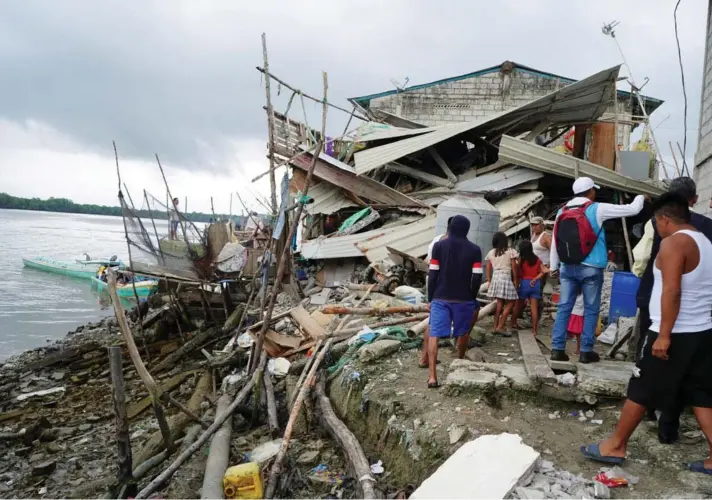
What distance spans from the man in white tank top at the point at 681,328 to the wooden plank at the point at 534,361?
1061mm

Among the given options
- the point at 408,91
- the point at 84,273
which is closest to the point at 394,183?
the point at 408,91

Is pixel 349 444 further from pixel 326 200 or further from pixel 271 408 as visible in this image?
pixel 326 200

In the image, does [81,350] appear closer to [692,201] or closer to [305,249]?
[305,249]

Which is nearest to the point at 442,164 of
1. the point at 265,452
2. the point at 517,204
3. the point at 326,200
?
the point at 517,204

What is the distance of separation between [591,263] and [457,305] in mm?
1251

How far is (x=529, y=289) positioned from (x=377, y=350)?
7.04 feet

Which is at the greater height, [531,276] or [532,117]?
[532,117]

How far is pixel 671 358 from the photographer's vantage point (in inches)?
103

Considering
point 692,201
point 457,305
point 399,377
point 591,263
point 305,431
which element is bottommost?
point 305,431

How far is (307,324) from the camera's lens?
6.75 metres

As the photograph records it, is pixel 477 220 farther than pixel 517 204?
No

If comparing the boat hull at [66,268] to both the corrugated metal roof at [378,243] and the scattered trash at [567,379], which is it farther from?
the scattered trash at [567,379]

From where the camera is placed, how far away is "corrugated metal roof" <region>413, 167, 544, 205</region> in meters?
10.1

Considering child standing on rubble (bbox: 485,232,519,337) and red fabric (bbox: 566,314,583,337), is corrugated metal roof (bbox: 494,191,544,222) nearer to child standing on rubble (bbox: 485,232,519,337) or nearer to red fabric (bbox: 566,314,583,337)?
child standing on rubble (bbox: 485,232,519,337)
